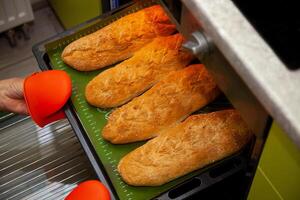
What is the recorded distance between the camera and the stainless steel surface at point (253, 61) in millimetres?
643

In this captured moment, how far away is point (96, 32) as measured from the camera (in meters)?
1.15

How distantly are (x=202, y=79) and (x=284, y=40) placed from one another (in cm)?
38

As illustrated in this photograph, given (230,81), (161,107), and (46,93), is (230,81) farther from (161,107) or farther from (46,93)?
(46,93)

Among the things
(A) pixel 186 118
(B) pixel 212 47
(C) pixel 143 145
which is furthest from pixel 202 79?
(B) pixel 212 47

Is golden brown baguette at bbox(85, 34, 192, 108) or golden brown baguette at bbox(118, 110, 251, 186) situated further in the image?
golden brown baguette at bbox(85, 34, 192, 108)

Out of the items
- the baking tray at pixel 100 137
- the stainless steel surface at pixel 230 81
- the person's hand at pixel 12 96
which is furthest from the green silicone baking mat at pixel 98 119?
the stainless steel surface at pixel 230 81

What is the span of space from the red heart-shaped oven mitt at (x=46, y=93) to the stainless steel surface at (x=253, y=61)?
0.39 metres

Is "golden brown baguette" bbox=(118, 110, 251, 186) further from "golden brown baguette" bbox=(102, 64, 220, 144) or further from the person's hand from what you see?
the person's hand

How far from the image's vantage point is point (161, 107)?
3.40ft

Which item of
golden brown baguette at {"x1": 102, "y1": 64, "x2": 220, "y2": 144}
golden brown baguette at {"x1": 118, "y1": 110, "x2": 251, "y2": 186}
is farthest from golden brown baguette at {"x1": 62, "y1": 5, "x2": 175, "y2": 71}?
golden brown baguette at {"x1": 118, "y1": 110, "x2": 251, "y2": 186}

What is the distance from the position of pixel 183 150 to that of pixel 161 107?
114mm

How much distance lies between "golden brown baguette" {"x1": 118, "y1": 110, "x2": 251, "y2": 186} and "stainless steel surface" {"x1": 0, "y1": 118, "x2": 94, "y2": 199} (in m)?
0.31

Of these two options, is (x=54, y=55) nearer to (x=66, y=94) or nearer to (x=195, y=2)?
(x=66, y=94)

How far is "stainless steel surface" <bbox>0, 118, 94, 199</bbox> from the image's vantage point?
4.03 feet
